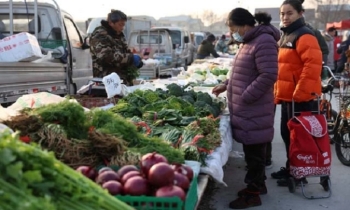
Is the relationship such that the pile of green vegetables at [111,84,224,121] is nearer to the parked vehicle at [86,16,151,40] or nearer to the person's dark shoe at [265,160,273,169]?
the person's dark shoe at [265,160,273,169]

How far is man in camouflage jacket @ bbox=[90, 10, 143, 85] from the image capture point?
22.1 feet

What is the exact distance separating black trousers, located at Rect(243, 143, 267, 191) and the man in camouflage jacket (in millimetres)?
2635

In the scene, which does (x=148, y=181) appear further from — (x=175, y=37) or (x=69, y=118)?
(x=175, y=37)

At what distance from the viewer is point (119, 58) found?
22.5 ft

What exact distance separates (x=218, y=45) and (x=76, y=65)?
15842 millimetres

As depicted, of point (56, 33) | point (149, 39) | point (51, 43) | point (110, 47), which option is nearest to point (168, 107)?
point (110, 47)

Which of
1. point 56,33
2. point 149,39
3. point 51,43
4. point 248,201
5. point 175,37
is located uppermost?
point 56,33

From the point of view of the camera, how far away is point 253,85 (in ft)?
15.3

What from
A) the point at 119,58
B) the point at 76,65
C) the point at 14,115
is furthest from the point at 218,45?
the point at 14,115

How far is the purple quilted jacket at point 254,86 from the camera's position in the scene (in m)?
4.61

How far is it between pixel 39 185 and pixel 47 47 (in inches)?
259

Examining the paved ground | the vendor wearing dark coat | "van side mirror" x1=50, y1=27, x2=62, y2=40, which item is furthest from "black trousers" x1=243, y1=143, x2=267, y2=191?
the vendor wearing dark coat

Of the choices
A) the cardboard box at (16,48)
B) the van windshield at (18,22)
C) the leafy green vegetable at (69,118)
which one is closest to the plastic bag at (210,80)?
the van windshield at (18,22)

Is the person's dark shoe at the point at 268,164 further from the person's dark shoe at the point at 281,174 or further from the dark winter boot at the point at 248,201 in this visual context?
the dark winter boot at the point at 248,201
